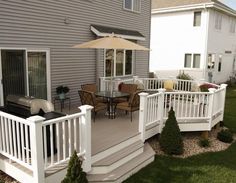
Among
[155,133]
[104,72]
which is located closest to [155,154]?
[155,133]

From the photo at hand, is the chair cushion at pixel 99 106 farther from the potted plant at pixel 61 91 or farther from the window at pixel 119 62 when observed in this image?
the window at pixel 119 62

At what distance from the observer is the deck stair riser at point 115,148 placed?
16.6ft

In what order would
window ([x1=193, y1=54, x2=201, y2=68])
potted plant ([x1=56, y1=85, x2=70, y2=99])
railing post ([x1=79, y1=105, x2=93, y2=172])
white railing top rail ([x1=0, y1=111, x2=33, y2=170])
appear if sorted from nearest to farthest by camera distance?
1. white railing top rail ([x1=0, y1=111, x2=33, y2=170])
2. railing post ([x1=79, y1=105, x2=93, y2=172])
3. potted plant ([x1=56, y1=85, x2=70, y2=99])
4. window ([x1=193, y1=54, x2=201, y2=68])

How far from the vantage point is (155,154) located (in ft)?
21.1

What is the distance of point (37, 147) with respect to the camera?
3.83 meters

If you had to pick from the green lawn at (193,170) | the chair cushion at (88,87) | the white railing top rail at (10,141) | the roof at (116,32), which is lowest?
the green lawn at (193,170)

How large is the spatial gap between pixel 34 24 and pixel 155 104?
4.39 meters

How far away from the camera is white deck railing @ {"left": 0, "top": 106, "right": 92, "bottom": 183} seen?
385cm

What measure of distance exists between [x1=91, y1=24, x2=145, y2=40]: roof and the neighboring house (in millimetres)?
7725

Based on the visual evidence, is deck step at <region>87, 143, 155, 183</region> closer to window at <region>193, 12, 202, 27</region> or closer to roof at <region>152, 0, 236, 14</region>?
window at <region>193, 12, 202, 27</region>

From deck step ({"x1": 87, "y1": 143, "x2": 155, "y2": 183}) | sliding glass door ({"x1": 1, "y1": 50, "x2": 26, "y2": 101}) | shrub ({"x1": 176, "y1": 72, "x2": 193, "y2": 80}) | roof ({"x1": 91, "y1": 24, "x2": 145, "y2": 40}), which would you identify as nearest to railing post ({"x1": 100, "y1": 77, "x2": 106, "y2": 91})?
roof ({"x1": 91, "y1": 24, "x2": 145, "y2": 40})

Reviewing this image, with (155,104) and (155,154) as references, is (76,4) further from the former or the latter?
(155,154)

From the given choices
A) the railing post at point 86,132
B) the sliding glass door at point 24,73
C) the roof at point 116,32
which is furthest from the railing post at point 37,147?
the roof at point 116,32

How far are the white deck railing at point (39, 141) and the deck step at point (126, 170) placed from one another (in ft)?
0.91
